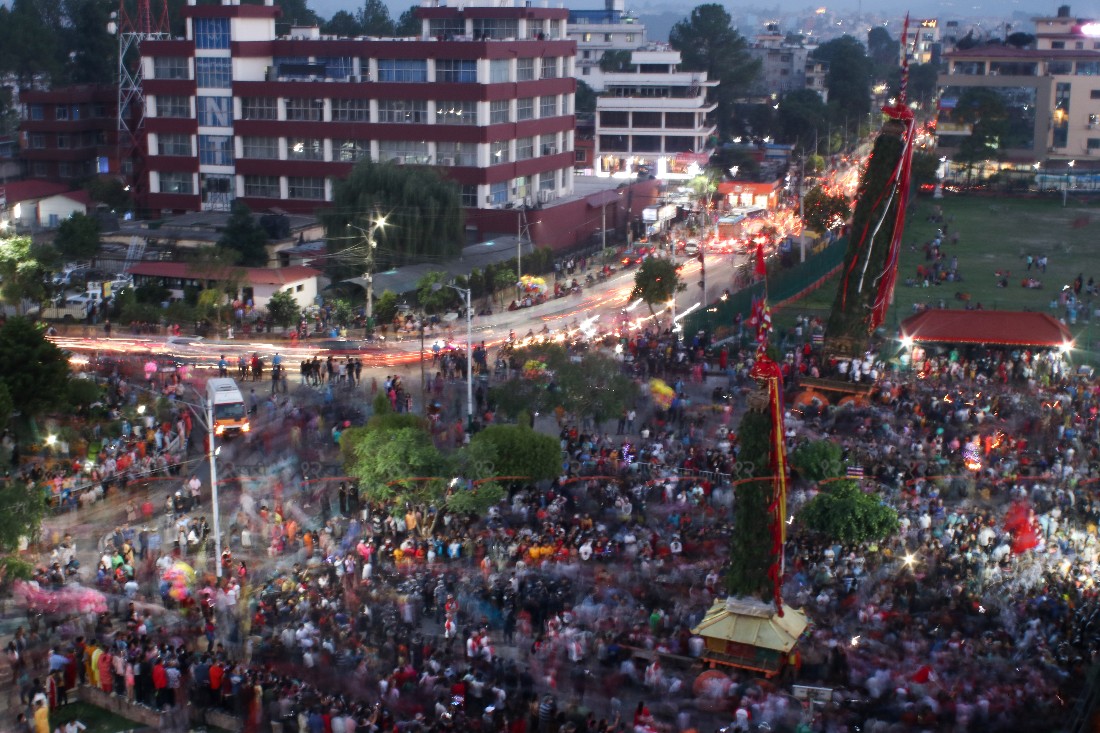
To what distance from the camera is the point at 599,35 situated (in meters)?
151

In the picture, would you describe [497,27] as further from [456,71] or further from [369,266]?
[369,266]

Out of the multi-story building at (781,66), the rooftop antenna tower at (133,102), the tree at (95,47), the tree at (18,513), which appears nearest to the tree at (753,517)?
the tree at (18,513)

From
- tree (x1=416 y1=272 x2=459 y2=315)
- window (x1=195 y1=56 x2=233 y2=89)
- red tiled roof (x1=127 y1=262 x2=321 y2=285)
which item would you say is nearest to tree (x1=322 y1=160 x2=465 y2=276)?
red tiled roof (x1=127 y1=262 x2=321 y2=285)

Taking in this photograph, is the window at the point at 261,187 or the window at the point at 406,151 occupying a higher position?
the window at the point at 406,151

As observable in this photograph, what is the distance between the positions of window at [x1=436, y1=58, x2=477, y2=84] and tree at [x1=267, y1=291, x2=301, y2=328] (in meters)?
20.0

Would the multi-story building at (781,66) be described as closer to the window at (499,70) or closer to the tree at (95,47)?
the tree at (95,47)

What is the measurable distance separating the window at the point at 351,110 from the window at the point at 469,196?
17.9 feet

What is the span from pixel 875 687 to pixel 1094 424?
14.4m

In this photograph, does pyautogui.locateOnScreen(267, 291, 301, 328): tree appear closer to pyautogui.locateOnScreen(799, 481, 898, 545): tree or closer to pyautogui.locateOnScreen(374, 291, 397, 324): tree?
pyautogui.locateOnScreen(374, 291, 397, 324): tree

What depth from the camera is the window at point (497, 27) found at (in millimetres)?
67688

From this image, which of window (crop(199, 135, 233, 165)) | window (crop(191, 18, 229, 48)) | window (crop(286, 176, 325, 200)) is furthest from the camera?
window (crop(199, 135, 233, 165))

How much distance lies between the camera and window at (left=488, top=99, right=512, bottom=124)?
60.8 m

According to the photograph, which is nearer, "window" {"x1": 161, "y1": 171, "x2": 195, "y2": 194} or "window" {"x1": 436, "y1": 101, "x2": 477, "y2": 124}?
"window" {"x1": 436, "y1": 101, "x2": 477, "y2": 124}

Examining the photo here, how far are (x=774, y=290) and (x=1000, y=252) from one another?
19.4 metres
